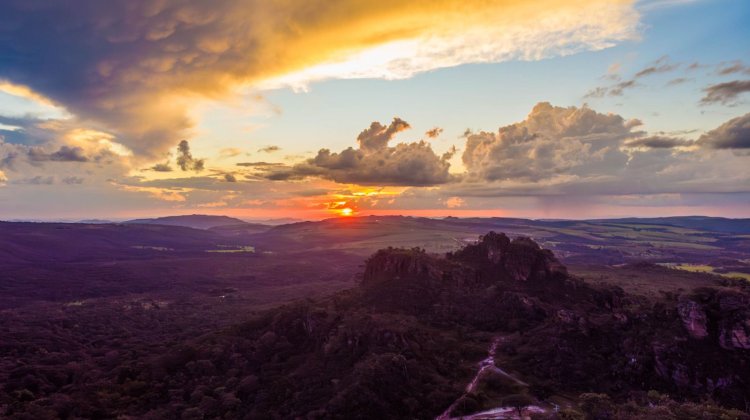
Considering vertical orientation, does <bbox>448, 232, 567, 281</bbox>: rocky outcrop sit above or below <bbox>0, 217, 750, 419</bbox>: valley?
above

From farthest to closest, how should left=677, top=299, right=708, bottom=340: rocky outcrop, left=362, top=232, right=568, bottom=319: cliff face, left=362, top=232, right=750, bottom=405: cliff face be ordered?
1. left=362, top=232, right=568, bottom=319: cliff face
2. left=677, top=299, right=708, bottom=340: rocky outcrop
3. left=362, top=232, right=750, bottom=405: cliff face

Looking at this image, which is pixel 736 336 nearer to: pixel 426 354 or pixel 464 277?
pixel 426 354

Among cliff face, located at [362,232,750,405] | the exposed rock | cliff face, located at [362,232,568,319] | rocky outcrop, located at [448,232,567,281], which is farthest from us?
rocky outcrop, located at [448,232,567,281]

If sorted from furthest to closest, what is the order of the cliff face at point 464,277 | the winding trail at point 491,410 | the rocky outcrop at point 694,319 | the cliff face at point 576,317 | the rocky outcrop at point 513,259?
the rocky outcrop at point 513,259
the cliff face at point 464,277
the rocky outcrop at point 694,319
the cliff face at point 576,317
the winding trail at point 491,410

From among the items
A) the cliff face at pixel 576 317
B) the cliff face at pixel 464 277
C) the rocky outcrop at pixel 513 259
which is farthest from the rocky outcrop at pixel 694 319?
the rocky outcrop at pixel 513 259

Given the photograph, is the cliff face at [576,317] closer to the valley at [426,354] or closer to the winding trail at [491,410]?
the valley at [426,354]

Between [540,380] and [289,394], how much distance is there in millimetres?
38616

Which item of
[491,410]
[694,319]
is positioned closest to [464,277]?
[694,319]

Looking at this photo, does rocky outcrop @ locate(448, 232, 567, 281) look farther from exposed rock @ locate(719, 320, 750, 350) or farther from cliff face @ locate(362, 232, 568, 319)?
exposed rock @ locate(719, 320, 750, 350)

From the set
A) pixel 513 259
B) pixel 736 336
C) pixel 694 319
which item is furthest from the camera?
pixel 513 259

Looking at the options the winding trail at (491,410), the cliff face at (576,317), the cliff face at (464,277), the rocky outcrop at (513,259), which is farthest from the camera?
the rocky outcrop at (513,259)

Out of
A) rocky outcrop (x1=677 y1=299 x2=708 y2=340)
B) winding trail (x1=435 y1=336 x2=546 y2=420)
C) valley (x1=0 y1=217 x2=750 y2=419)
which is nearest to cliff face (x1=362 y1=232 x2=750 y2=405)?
rocky outcrop (x1=677 y1=299 x2=708 y2=340)

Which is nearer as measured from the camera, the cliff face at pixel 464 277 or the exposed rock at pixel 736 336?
the exposed rock at pixel 736 336

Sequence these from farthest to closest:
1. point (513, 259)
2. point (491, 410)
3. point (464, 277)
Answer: point (464, 277), point (513, 259), point (491, 410)
